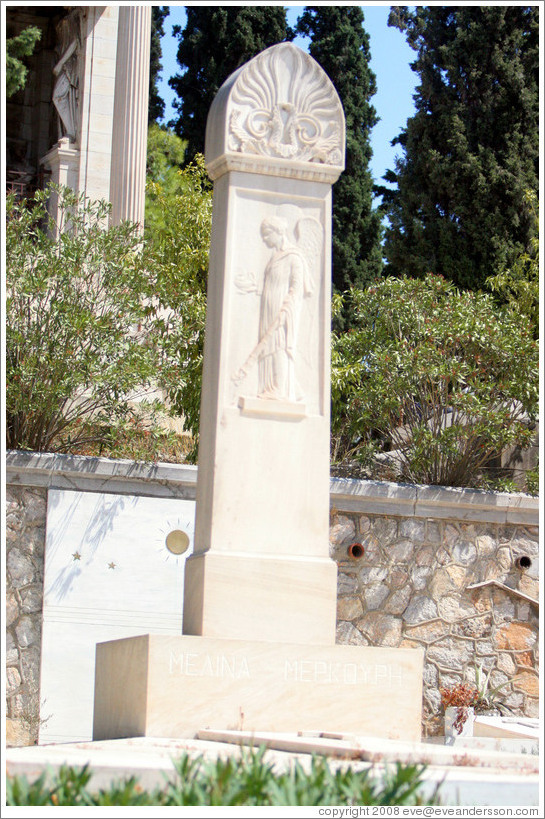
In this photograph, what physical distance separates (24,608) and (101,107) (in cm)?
1087

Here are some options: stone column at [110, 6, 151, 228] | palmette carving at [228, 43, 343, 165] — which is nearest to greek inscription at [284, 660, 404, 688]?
palmette carving at [228, 43, 343, 165]

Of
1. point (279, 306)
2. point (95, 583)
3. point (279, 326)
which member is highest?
point (279, 306)

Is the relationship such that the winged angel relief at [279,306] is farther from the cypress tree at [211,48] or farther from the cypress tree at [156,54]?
the cypress tree at [156,54]

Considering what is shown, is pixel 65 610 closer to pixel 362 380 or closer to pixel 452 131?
pixel 362 380

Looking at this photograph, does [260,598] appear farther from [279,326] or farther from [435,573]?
[435,573]

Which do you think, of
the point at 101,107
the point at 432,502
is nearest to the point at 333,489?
the point at 432,502

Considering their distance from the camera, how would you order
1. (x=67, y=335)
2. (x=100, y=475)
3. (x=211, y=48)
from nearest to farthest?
(x=100, y=475) → (x=67, y=335) → (x=211, y=48)

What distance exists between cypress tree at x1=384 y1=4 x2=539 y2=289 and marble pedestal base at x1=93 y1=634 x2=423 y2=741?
1286cm

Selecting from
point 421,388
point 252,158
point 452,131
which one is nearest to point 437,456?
point 421,388

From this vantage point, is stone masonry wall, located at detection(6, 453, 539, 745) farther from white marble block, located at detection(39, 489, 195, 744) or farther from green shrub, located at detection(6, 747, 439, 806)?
green shrub, located at detection(6, 747, 439, 806)

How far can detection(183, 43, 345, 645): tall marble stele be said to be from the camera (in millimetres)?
7555

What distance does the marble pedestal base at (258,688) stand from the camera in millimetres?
6844

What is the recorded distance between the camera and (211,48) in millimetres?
25344

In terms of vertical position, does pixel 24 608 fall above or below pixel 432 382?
below
